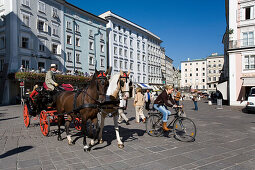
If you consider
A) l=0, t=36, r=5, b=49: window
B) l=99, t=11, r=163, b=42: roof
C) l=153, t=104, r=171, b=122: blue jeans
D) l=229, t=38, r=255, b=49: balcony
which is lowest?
l=153, t=104, r=171, b=122: blue jeans

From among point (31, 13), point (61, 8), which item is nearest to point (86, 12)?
point (61, 8)

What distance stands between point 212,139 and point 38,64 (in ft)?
90.9

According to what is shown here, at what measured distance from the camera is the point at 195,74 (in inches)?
3821

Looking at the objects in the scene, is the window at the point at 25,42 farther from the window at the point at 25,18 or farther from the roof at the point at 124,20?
the roof at the point at 124,20

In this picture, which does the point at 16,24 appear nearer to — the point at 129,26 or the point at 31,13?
the point at 31,13

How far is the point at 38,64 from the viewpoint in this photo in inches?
1088

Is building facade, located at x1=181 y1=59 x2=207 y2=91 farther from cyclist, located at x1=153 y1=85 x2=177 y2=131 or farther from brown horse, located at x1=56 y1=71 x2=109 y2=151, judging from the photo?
brown horse, located at x1=56 y1=71 x2=109 y2=151

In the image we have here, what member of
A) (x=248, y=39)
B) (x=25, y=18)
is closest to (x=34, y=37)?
(x=25, y=18)

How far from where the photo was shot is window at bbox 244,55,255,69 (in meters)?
22.2

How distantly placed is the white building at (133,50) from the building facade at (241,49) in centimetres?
2545

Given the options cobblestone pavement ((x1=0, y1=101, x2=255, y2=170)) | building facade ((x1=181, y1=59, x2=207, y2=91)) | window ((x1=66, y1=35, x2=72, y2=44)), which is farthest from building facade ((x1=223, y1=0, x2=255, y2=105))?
building facade ((x1=181, y1=59, x2=207, y2=91))

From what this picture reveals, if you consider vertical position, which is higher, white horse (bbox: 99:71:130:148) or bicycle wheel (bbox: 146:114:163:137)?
white horse (bbox: 99:71:130:148)

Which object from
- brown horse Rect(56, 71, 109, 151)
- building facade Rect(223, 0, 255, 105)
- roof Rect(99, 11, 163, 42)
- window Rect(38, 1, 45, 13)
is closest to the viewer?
brown horse Rect(56, 71, 109, 151)

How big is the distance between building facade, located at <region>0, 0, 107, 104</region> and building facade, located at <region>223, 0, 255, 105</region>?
25888 mm
